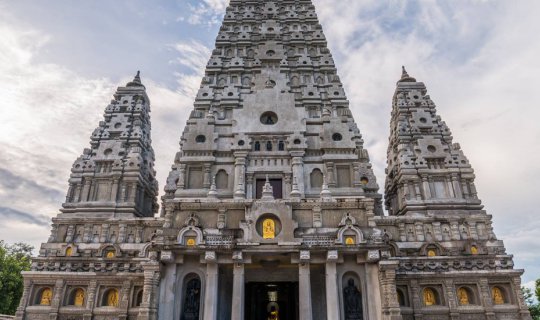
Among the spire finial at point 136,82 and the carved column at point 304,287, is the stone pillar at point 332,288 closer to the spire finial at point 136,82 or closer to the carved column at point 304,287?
the carved column at point 304,287

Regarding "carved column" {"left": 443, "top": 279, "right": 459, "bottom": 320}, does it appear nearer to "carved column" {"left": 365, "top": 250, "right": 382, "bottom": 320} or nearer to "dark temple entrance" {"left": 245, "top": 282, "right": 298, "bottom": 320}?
"carved column" {"left": 365, "top": 250, "right": 382, "bottom": 320}

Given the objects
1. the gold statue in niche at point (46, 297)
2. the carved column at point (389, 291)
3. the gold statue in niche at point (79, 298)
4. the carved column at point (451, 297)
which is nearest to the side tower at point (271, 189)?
the carved column at point (389, 291)

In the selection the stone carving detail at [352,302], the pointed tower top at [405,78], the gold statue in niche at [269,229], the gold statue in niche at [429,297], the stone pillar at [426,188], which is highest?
the pointed tower top at [405,78]

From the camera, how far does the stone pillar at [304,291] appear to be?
58.9ft

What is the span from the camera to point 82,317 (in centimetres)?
2523

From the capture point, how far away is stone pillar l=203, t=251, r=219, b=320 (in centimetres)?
1809

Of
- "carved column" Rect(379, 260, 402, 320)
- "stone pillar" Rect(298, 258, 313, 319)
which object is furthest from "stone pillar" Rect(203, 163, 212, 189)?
"carved column" Rect(379, 260, 402, 320)

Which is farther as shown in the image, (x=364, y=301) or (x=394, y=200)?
(x=394, y=200)

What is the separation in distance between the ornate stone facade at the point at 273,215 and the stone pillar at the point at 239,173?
0.12 m

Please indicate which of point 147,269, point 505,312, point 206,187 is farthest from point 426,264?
point 147,269

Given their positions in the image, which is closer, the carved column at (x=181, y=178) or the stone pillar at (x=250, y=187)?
the stone pillar at (x=250, y=187)

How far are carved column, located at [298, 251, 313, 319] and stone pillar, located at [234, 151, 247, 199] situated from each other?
661 cm

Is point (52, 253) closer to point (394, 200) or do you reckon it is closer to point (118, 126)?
point (118, 126)

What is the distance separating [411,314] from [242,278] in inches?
506
